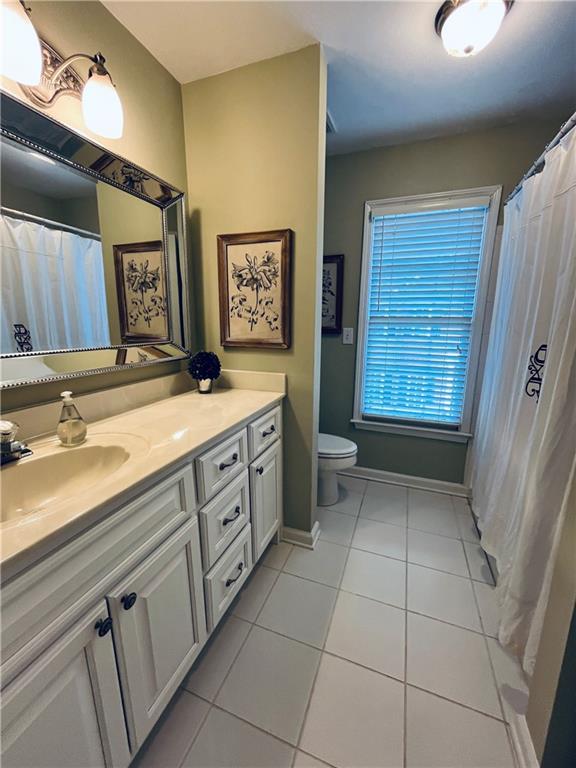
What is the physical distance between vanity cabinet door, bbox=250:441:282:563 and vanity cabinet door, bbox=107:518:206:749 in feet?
1.33

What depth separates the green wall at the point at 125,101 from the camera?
107 cm

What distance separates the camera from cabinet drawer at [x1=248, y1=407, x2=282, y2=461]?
141cm

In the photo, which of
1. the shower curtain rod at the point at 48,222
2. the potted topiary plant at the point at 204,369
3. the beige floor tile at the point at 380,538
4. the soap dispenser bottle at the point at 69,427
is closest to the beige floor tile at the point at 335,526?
the beige floor tile at the point at 380,538

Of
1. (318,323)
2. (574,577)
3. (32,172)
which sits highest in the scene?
(32,172)

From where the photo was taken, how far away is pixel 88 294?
1224 millimetres

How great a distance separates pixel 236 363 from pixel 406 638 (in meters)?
1.50

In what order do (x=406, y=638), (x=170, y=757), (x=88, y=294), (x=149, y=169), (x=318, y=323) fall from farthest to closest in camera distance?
(x=318, y=323), (x=149, y=169), (x=406, y=638), (x=88, y=294), (x=170, y=757)

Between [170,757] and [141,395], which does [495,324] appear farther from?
[170,757]

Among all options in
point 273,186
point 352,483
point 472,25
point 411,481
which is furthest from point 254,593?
point 472,25

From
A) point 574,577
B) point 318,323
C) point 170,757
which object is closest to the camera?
point 574,577

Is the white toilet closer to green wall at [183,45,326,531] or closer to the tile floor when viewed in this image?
green wall at [183,45,326,531]

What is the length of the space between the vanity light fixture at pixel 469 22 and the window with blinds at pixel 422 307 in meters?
0.96

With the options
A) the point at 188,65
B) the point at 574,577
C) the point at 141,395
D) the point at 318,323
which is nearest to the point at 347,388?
the point at 318,323

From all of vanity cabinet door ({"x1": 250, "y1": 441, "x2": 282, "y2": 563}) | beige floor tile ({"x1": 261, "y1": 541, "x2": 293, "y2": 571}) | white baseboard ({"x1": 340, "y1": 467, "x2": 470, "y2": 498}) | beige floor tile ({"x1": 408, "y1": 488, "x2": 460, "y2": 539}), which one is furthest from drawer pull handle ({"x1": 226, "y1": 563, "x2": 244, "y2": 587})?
white baseboard ({"x1": 340, "y1": 467, "x2": 470, "y2": 498})
